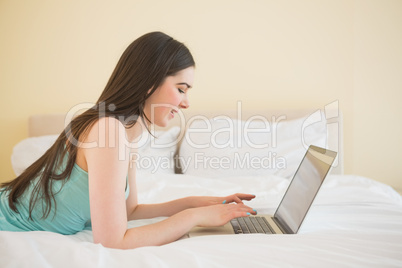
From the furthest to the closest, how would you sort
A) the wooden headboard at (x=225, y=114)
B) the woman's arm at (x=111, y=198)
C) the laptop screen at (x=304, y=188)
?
the wooden headboard at (x=225, y=114) < the laptop screen at (x=304, y=188) < the woman's arm at (x=111, y=198)

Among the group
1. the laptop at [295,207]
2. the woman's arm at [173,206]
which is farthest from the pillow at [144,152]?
the laptop at [295,207]

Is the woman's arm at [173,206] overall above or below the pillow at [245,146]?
below

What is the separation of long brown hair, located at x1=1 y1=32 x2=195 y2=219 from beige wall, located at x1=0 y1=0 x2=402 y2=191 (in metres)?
1.60

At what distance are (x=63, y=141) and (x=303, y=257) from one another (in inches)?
29.1

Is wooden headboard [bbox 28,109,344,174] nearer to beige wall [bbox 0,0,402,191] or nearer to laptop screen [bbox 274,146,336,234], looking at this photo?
beige wall [bbox 0,0,402,191]

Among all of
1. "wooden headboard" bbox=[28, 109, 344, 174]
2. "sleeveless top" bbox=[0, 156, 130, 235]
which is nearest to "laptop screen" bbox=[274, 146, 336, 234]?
"sleeveless top" bbox=[0, 156, 130, 235]

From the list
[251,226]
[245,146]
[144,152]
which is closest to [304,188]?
[251,226]

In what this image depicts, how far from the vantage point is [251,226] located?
1124mm

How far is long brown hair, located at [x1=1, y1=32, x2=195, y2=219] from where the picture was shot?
1.08 meters

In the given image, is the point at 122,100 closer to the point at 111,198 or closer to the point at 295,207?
the point at 111,198

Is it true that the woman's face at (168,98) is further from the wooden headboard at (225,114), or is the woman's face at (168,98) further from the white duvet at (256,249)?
the wooden headboard at (225,114)

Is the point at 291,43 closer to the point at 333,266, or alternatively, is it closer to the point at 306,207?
the point at 306,207

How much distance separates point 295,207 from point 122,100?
589 mm

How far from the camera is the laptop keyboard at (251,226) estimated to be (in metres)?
1.07
